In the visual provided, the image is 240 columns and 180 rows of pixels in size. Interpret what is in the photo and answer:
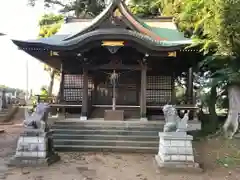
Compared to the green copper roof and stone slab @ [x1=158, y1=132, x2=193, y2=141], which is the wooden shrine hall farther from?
stone slab @ [x1=158, y1=132, x2=193, y2=141]

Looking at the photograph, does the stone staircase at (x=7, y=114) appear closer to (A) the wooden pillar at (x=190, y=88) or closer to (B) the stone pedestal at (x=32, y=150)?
(A) the wooden pillar at (x=190, y=88)

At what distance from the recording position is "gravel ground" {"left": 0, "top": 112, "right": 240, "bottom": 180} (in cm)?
705

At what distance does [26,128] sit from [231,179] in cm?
517

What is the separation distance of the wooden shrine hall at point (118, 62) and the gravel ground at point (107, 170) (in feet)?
12.4

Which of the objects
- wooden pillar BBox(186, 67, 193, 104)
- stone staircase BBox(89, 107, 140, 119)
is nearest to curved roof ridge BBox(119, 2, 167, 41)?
wooden pillar BBox(186, 67, 193, 104)

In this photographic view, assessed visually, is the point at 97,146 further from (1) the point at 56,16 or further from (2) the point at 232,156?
(1) the point at 56,16

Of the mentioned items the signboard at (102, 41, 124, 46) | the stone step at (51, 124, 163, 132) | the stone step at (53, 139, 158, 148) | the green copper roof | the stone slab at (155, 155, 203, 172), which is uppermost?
the green copper roof

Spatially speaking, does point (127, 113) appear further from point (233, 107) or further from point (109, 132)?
point (233, 107)

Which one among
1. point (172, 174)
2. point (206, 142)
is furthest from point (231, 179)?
point (206, 142)

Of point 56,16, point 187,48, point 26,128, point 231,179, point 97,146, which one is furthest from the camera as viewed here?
point 56,16

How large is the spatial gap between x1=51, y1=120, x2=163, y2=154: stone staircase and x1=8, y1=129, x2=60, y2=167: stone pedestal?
2127 millimetres

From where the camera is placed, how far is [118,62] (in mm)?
13438

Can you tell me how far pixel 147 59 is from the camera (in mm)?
13266

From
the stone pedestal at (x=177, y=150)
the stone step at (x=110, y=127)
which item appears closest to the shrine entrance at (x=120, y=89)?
the stone step at (x=110, y=127)
